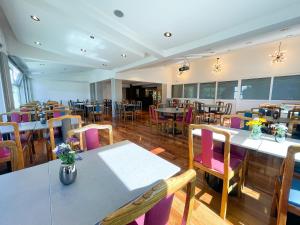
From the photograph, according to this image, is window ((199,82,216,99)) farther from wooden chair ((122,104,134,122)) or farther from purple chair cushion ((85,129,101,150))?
purple chair cushion ((85,129,101,150))

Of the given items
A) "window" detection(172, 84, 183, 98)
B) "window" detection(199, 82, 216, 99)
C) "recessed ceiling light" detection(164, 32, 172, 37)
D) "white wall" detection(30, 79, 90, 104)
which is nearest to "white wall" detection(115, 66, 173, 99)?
"window" detection(172, 84, 183, 98)

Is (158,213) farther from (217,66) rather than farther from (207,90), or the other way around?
(207,90)

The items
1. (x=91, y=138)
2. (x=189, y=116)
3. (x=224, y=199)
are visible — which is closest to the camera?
(x=224, y=199)

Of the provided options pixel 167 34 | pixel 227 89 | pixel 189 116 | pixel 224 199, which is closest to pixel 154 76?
pixel 227 89

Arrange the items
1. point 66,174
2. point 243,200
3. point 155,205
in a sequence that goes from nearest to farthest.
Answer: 1. point 155,205
2. point 66,174
3. point 243,200

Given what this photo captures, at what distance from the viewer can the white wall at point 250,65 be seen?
4.95m

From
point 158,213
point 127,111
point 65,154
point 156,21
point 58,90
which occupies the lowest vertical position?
point 127,111

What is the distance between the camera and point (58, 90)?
9.87m

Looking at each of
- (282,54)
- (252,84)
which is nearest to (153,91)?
(252,84)

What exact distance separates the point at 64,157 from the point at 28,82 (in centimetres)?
1122

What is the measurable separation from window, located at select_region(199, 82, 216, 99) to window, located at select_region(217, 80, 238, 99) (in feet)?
1.05

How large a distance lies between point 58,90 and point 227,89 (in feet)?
35.5

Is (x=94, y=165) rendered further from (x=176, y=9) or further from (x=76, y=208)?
(x=176, y=9)

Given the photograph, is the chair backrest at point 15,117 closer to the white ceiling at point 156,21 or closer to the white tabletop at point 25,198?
the white ceiling at point 156,21
